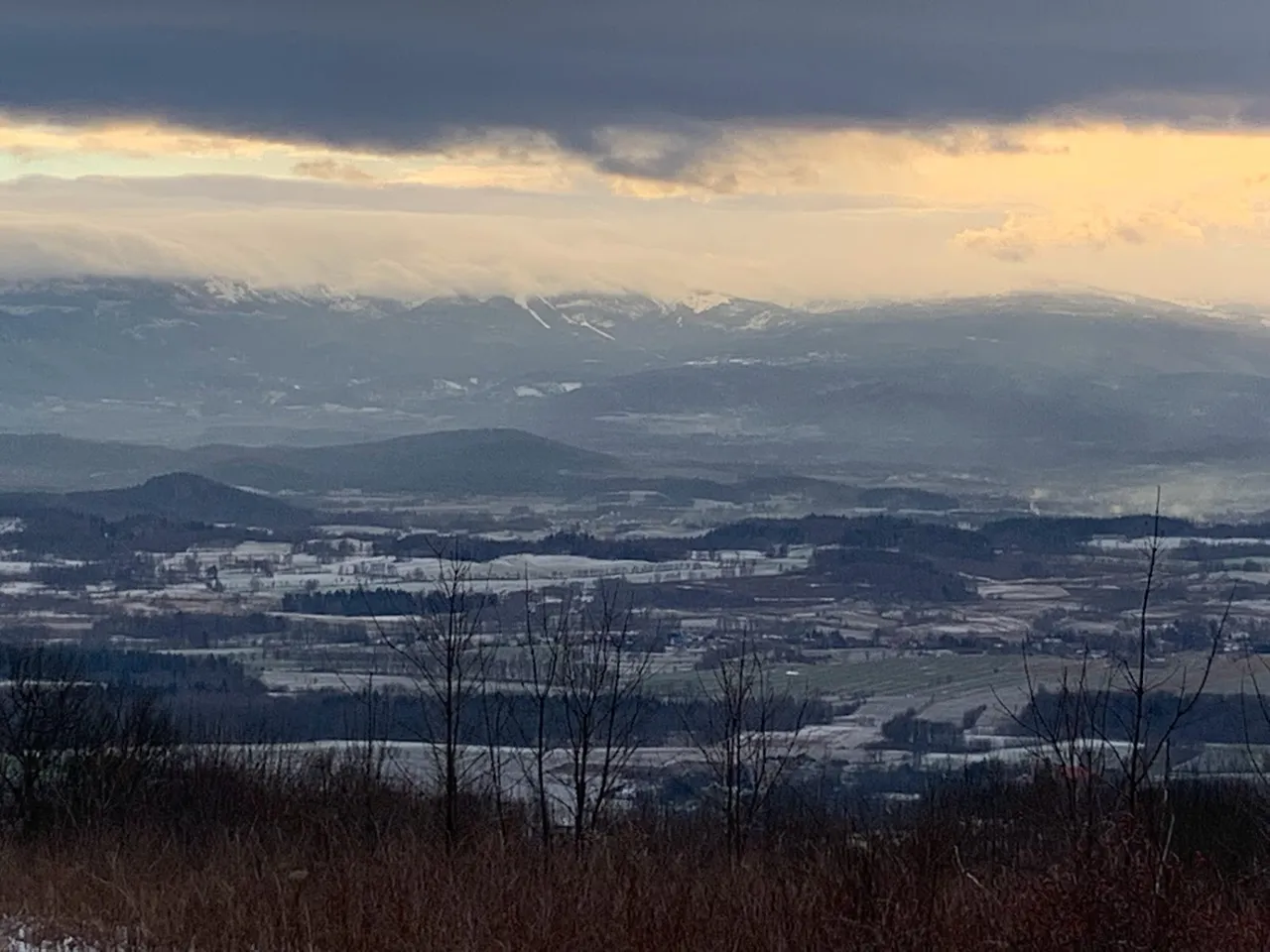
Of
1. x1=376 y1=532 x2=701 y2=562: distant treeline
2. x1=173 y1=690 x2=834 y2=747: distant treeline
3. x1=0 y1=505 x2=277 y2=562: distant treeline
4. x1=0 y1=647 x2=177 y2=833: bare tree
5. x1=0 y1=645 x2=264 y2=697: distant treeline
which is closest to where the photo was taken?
x1=173 y1=690 x2=834 y2=747: distant treeline

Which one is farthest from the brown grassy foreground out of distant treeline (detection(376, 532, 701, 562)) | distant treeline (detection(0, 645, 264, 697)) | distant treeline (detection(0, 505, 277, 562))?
distant treeline (detection(0, 505, 277, 562))

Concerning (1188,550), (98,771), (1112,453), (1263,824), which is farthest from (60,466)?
(1263,824)

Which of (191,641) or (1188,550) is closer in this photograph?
(191,641)

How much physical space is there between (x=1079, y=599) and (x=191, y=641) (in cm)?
3501

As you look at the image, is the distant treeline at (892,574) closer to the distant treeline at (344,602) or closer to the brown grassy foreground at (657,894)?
the distant treeline at (344,602)

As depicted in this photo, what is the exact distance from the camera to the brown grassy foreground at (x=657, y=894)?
22.3 feet

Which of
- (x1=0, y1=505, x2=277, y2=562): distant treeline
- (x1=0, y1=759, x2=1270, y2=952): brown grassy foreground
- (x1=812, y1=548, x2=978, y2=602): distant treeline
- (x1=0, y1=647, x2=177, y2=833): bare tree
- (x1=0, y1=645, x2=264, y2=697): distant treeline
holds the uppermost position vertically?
(x1=0, y1=759, x2=1270, y2=952): brown grassy foreground

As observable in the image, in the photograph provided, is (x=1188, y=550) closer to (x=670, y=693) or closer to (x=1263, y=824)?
(x=670, y=693)

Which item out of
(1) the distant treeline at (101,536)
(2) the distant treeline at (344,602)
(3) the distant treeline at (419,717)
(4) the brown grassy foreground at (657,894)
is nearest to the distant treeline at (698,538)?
(1) the distant treeline at (101,536)

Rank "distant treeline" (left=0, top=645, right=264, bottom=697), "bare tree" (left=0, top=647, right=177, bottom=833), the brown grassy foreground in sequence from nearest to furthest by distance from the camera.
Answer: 1. the brown grassy foreground
2. "bare tree" (left=0, top=647, right=177, bottom=833)
3. "distant treeline" (left=0, top=645, right=264, bottom=697)

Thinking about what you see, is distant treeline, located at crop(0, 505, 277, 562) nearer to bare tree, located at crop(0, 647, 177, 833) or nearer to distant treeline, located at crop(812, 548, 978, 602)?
distant treeline, located at crop(812, 548, 978, 602)

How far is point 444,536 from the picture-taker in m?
97.8

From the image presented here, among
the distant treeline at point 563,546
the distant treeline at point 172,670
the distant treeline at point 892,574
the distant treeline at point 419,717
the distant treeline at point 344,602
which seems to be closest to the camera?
the distant treeline at point 419,717

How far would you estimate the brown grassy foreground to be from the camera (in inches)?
267
